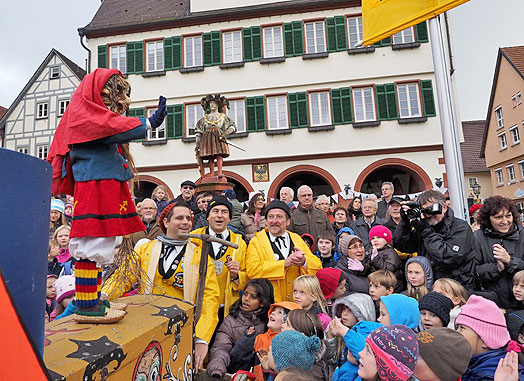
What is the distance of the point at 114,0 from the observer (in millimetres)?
19000

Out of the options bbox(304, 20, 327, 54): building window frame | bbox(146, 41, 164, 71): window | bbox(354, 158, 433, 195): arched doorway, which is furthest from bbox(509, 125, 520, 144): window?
bbox(146, 41, 164, 71): window

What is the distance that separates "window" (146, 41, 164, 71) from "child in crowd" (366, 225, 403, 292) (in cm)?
1459

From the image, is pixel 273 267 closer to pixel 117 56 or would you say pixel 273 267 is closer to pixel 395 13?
pixel 395 13

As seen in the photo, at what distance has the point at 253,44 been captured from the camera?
15969mm

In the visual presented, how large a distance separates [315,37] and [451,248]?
46.3 feet

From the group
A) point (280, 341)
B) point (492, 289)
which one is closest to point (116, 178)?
point (280, 341)

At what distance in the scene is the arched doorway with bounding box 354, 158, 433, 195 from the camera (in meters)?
15.0

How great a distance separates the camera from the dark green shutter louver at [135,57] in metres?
16.5

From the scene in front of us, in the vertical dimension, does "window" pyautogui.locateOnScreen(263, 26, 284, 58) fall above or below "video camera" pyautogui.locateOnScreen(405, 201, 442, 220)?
above

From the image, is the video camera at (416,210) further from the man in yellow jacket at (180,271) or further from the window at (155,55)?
the window at (155,55)

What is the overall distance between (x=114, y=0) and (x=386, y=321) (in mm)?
20936

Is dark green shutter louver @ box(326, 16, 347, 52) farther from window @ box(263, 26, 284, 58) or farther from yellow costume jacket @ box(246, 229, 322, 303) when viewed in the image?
yellow costume jacket @ box(246, 229, 322, 303)

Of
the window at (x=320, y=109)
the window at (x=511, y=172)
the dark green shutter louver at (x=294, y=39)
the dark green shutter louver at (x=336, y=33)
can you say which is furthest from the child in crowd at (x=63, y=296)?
the window at (x=511, y=172)

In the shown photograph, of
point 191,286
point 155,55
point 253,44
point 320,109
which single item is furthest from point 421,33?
point 191,286
